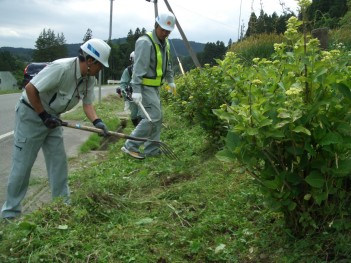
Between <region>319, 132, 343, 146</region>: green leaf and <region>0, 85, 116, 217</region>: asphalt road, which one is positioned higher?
<region>319, 132, 343, 146</region>: green leaf

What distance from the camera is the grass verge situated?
9.51 ft

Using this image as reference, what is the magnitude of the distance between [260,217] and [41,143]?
2068 millimetres

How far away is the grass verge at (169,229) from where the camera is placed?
2.90 metres

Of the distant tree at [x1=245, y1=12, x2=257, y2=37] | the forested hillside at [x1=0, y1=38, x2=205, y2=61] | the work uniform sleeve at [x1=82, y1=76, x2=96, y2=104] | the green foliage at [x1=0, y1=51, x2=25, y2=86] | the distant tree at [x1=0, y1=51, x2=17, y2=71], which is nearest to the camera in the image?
the work uniform sleeve at [x1=82, y1=76, x2=96, y2=104]

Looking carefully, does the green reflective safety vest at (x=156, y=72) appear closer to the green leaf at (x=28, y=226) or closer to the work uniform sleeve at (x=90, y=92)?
the work uniform sleeve at (x=90, y=92)

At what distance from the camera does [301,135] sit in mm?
2482

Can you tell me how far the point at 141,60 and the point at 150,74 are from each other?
266 millimetres

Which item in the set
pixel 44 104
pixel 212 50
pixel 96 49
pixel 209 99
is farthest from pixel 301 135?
pixel 212 50

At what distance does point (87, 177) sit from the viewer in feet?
17.9

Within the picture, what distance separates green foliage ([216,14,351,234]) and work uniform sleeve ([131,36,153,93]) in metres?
3.25

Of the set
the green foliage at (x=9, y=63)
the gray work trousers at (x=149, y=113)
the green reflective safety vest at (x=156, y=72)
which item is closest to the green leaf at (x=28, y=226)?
the gray work trousers at (x=149, y=113)

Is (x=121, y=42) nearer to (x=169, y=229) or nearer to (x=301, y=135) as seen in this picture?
(x=169, y=229)

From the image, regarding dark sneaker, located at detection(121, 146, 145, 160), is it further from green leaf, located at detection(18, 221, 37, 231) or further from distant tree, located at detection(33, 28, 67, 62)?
distant tree, located at detection(33, 28, 67, 62)

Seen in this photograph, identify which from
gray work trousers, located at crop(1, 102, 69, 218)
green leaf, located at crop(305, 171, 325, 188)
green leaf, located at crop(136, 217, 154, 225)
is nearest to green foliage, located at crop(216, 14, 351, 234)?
green leaf, located at crop(305, 171, 325, 188)
